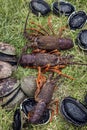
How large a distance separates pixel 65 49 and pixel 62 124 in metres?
0.86

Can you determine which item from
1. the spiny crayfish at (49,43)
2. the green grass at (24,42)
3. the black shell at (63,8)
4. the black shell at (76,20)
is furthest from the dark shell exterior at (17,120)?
the black shell at (63,8)

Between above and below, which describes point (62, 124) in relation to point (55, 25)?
below

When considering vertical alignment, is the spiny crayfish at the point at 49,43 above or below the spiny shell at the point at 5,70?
above

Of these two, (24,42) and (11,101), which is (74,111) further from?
(24,42)

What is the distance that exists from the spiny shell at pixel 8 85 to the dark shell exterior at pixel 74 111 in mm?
496

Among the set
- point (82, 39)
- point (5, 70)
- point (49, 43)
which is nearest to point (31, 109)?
point (5, 70)

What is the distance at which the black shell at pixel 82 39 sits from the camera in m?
5.18

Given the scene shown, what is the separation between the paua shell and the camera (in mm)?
5180

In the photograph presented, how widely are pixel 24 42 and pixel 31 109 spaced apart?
83 cm

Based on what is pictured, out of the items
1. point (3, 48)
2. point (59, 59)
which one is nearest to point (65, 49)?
point (59, 59)

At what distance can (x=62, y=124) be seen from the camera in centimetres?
477

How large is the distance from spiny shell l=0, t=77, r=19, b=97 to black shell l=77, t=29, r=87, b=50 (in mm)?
807

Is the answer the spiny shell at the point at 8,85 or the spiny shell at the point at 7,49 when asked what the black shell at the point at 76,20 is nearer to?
the spiny shell at the point at 7,49

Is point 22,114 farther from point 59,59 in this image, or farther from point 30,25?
point 30,25
